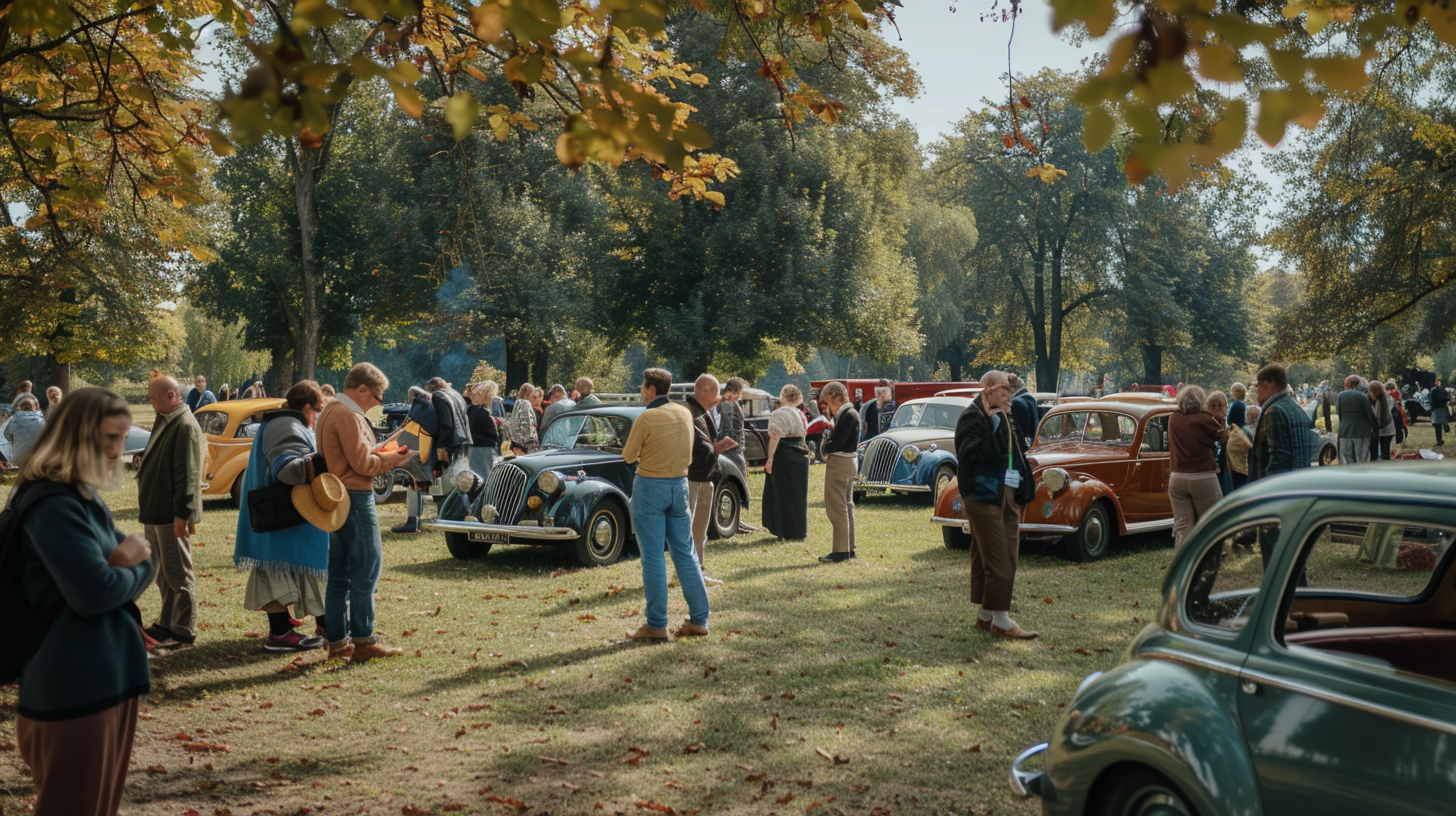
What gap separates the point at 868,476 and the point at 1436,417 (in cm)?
2281

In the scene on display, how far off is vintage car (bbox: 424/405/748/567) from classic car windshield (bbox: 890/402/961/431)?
766cm

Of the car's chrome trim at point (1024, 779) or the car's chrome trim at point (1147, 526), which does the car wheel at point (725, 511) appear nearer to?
the car's chrome trim at point (1147, 526)

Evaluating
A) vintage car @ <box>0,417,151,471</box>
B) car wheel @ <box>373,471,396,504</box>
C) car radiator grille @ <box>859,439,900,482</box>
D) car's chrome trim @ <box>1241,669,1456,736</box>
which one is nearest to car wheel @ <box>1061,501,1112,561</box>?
car radiator grille @ <box>859,439,900,482</box>

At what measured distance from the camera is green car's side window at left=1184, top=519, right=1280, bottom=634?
330 centimetres

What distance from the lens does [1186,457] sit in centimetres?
1011

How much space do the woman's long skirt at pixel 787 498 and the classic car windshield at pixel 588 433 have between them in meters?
1.88

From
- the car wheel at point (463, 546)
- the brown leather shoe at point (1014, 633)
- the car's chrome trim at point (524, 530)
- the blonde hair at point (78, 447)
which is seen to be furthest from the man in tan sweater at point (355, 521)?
the car wheel at point (463, 546)

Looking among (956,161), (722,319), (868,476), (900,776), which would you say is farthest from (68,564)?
(956,161)

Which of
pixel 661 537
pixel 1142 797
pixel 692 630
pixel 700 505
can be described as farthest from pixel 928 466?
pixel 1142 797

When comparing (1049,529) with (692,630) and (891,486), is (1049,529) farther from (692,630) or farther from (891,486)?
(891,486)

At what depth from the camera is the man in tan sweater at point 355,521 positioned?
707 cm

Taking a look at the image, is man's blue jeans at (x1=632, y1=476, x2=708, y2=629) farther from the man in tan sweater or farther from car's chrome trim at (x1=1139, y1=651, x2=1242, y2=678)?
car's chrome trim at (x1=1139, y1=651, x2=1242, y2=678)

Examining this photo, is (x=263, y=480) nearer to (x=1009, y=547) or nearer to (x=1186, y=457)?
(x=1009, y=547)

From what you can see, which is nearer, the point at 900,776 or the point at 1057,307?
the point at 900,776
